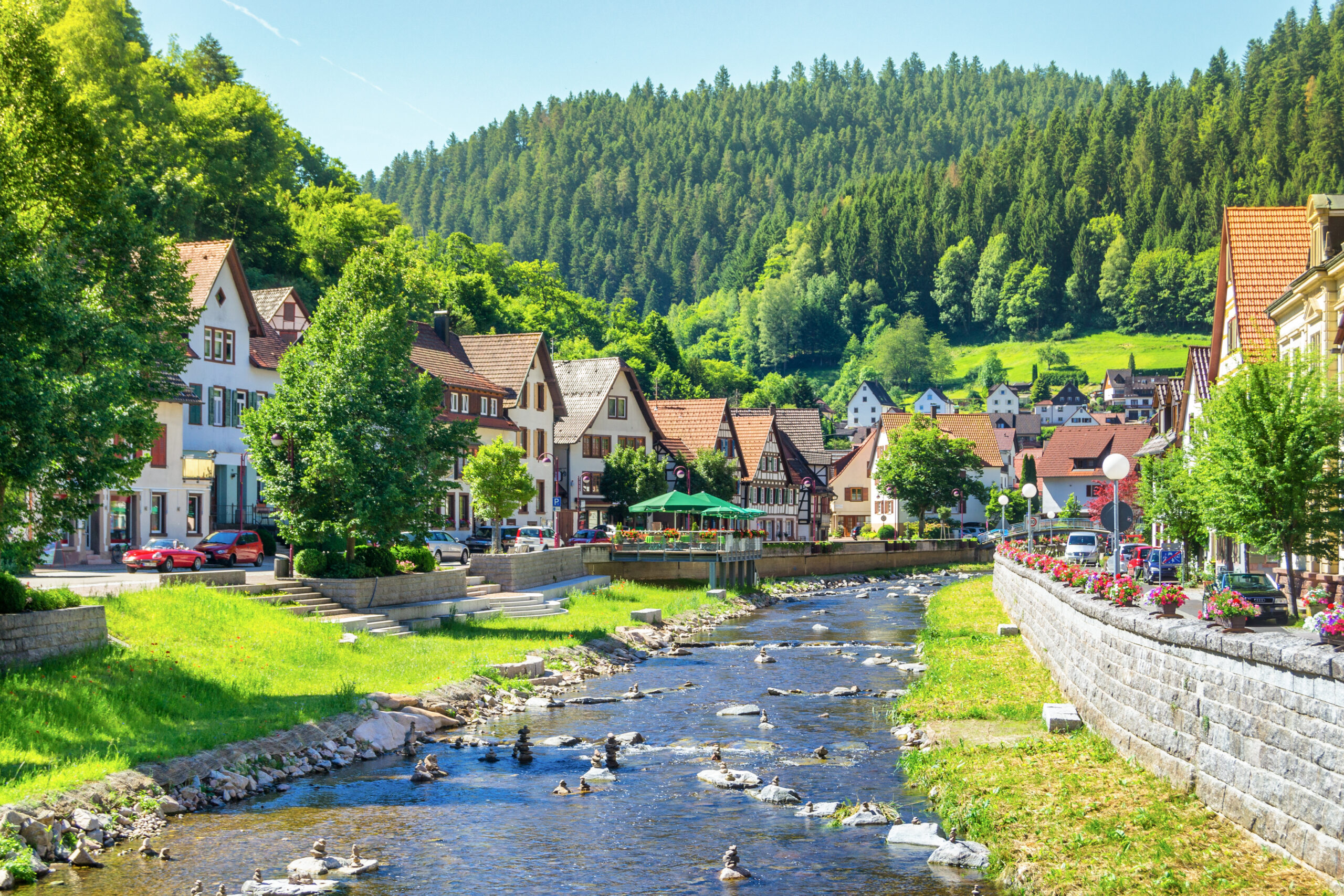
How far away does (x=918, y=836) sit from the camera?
15852 millimetres

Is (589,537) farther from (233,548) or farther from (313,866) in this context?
(313,866)

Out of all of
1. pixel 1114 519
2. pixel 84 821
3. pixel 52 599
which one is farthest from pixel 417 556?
pixel 84 821

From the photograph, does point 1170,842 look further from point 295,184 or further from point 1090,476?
point 1090,476

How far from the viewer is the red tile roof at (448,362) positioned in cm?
6531

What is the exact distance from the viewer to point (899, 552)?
89812mm

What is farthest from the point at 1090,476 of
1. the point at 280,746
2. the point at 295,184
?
the point at 280,746

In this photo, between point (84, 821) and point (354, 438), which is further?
point (354, 438)

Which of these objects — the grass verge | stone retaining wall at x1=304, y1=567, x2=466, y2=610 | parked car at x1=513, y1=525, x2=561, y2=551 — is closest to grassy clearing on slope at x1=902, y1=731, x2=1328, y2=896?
the grass verge

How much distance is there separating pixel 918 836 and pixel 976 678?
1331cm

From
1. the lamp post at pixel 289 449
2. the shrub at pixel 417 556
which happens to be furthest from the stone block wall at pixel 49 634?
the shrub at pixel 417 556

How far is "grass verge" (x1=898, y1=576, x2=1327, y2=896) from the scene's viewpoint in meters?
12.4

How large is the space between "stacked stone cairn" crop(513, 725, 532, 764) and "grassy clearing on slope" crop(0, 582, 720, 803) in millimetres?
3360

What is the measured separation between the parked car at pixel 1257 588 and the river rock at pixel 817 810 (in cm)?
1585

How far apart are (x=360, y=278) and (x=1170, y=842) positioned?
2988 cm
